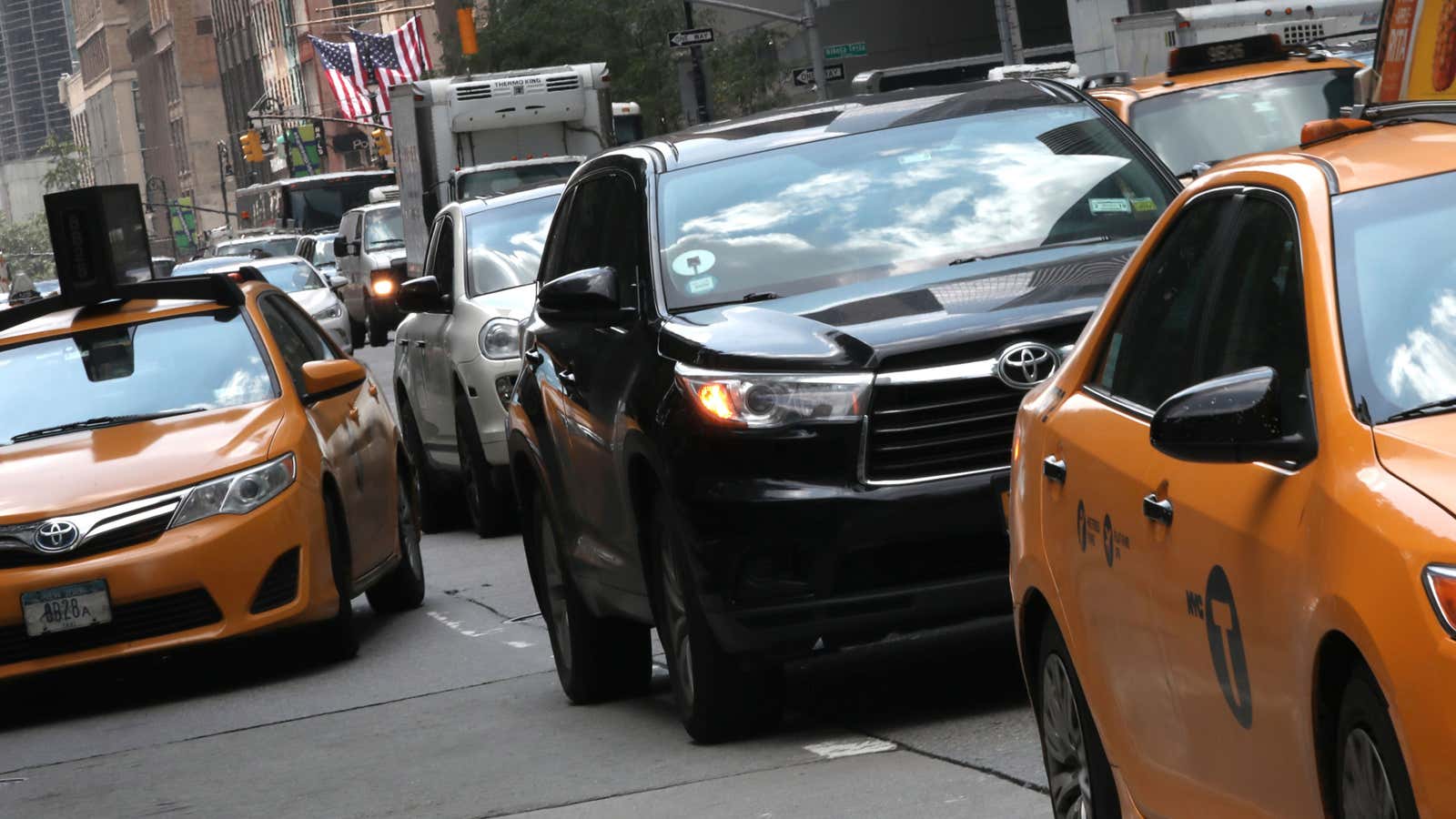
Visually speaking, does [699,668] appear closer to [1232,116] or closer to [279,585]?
[279,585]

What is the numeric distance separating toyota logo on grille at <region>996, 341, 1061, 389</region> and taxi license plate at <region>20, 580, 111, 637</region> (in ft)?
13.9

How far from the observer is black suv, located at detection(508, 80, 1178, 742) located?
7.23m

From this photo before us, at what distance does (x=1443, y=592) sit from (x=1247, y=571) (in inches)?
25.1

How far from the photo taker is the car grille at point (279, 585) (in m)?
10.2

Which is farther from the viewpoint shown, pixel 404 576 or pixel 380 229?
pixel 380 229

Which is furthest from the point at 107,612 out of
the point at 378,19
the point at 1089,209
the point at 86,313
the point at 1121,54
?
the point at 378,19

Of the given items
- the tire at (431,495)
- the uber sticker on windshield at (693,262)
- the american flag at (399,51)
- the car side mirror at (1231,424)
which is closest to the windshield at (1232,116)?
the tire at (431,495)

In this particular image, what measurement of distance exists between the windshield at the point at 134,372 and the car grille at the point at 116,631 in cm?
108

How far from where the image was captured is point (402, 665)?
35.0 ft

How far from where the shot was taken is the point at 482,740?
8.55m

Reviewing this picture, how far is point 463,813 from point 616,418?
1.41m

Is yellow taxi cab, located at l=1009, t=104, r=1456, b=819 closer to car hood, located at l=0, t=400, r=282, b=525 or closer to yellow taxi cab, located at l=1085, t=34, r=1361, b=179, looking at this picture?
car hood, located at l=0, t=400, r=282, b=525

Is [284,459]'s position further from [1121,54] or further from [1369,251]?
[1121,54]

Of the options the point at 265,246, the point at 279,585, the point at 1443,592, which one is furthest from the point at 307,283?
the point at 1443,592
